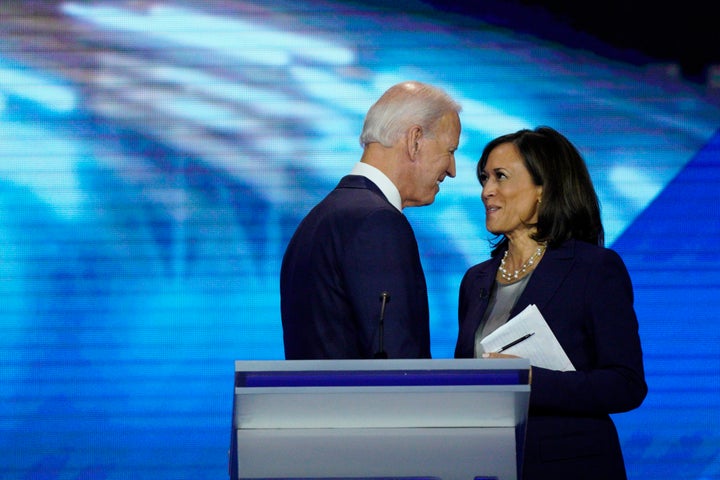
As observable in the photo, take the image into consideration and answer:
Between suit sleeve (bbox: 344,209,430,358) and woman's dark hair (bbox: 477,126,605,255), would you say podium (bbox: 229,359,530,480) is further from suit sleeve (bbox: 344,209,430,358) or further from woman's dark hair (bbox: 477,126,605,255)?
woman's dark hair (bbox: 477,126,605,255)

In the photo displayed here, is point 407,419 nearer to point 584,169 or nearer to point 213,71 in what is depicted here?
point 584,169

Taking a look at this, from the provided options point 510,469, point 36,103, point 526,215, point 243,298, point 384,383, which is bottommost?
point 510,469

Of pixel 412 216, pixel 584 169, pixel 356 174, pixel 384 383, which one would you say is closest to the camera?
pixel 384 383

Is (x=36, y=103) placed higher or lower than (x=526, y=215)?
higher

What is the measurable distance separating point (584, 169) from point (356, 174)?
26.9 inches

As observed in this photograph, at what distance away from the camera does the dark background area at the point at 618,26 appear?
5.46 m

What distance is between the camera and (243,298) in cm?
543

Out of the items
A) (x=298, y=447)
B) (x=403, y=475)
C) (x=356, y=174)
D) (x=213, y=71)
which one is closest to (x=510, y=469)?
(x=403, y=475)

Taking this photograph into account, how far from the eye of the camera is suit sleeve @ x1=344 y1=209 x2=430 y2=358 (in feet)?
8.95

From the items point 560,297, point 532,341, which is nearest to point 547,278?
point 560,297

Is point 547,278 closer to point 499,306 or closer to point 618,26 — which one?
point 499,306

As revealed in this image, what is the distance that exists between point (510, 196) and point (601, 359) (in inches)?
23.5

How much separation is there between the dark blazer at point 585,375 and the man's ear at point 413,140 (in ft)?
1.59

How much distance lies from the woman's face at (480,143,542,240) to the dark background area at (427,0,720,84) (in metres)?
2.24
